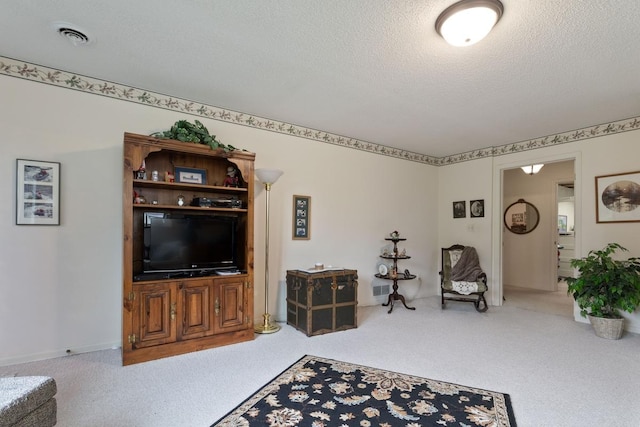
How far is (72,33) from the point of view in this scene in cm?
232

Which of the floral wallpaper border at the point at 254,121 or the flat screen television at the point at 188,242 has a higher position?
the floral wallpaper border at the point at 254,121

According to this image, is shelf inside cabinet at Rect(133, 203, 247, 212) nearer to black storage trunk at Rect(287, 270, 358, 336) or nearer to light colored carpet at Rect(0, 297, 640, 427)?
black storage trunk at Rect(287, 270, 358, 336)

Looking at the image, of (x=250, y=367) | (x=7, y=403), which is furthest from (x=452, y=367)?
(x=7, y=403)

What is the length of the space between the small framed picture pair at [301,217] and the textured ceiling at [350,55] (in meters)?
1.13

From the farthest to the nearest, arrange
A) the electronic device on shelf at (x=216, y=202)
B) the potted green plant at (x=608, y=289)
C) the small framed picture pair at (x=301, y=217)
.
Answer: the small framed picture pair at (x=301, y=217) → the potted green plant at (x=608, y=289) → the electronic device on shelf at (x=216, y=202)

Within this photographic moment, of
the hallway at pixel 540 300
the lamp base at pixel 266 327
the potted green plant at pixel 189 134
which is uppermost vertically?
the potted green plant at pixel 189 134

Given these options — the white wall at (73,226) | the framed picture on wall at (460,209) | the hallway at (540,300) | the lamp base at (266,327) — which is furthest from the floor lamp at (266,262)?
the hallway at (540,300)

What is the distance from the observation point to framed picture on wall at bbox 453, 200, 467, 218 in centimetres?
559

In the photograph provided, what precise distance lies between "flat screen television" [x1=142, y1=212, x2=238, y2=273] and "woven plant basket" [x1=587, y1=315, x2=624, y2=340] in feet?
13.5

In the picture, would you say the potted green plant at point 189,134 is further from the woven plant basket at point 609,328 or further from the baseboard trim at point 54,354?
the woven plant basket at point 609,328

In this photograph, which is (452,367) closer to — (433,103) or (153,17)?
(433,103)

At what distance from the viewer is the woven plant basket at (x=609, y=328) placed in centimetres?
348

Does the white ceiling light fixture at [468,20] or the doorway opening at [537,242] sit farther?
the doorway opening at [537,242]

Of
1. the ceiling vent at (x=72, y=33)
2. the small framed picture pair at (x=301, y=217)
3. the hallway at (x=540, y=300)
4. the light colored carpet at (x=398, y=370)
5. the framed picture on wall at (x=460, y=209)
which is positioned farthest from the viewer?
the framed picture on wall at (x=460, y=209)
